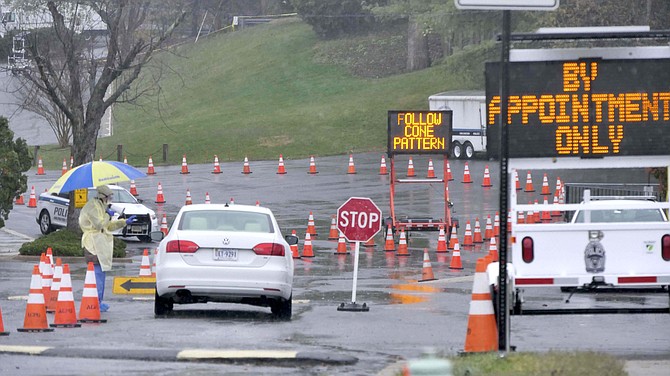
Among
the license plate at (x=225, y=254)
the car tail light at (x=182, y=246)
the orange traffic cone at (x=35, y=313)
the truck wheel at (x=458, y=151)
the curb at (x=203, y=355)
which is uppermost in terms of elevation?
the truck wheel at (x=458, y=151)

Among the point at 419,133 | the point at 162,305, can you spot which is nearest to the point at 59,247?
the point at 419,133

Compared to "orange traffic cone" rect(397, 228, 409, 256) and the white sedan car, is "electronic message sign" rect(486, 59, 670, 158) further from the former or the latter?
"orange traffic cone" rect(397, 228, 409, 256)

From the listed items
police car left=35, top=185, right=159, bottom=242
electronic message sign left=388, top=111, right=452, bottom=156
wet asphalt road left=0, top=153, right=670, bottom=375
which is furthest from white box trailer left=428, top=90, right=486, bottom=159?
police car left=35, top=185, right=159, bottom=242

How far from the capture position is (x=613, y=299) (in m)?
18.6

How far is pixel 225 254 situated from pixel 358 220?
11.9ft

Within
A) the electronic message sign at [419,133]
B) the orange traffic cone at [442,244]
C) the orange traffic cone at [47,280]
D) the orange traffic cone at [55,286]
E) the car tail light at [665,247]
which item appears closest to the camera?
the car tail light at [665,247]

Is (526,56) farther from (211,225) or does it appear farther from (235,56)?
(235,56)

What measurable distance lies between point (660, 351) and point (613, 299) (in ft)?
19.0

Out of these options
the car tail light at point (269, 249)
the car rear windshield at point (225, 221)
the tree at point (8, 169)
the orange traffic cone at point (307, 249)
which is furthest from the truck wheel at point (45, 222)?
the car tail light at point (269, 249)

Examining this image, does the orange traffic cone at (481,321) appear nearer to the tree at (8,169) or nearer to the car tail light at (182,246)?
the car tail light at (182,246)

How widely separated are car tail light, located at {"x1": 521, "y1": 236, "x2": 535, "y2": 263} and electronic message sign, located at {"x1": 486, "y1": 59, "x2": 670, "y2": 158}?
82 centimetres

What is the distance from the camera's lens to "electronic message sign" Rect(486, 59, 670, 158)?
12.2 metres

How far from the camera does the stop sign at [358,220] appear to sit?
18.8 m

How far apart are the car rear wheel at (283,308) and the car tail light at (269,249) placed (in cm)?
63
